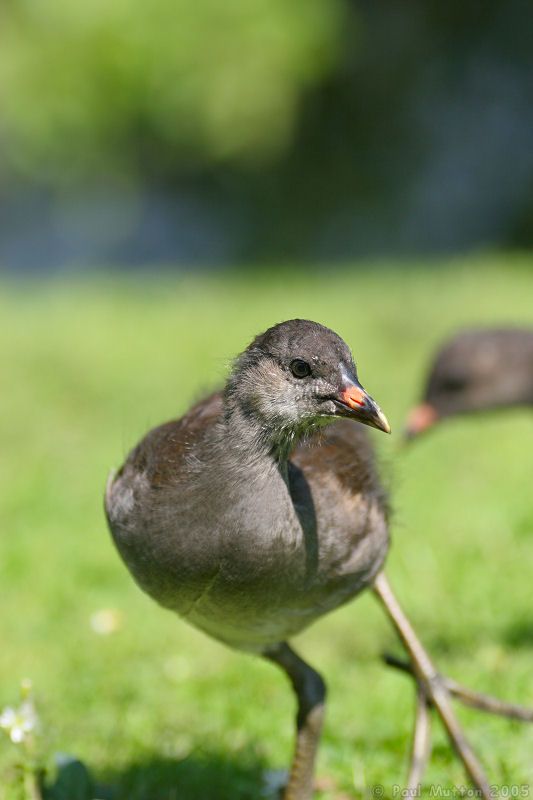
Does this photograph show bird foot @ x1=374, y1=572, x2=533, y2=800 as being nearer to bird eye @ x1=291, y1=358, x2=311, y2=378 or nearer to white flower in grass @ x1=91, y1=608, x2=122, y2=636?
bird eye @ x1=291, y1=358, x2=311, y2=378

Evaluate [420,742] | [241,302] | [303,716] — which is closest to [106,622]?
[303,716]

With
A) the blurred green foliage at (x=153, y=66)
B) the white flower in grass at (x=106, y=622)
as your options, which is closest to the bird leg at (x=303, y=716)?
the white flower in grass at (x=106, y=622)

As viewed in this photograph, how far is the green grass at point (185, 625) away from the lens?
381 centimetres

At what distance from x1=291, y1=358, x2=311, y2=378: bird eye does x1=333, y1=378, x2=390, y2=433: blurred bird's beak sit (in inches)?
3.8

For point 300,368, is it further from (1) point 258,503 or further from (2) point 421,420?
A: (2) point 421,420

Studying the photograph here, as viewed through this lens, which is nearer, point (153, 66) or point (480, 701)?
point (480, 701)

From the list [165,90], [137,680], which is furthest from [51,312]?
[137,680]

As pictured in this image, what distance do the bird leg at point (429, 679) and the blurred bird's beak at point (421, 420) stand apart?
2016mm

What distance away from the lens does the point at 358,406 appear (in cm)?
262

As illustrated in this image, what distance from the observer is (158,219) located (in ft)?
58.4

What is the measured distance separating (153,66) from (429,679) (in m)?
10.9

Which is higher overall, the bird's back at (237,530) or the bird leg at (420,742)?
the bird's back at (237,530)

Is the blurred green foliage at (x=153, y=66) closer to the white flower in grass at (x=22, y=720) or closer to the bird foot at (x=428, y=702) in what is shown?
the bird foot at (x=428, y=702)

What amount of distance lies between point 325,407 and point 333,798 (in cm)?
152
